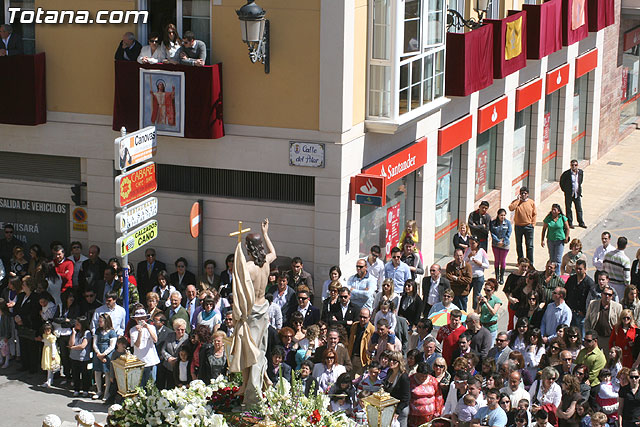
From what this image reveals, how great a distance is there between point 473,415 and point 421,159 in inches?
349

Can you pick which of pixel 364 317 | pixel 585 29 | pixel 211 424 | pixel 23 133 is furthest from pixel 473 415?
pixel 585 29

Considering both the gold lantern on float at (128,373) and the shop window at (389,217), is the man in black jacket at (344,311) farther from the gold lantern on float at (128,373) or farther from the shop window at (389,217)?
the gold lantern on float at (128,373)

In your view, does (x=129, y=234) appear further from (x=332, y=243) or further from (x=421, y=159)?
(x=421, y=159)

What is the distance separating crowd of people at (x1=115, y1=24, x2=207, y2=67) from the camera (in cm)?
2111

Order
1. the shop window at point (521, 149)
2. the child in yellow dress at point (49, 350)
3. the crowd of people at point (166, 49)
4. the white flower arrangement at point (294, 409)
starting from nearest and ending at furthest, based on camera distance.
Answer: the white flower arrangement at point (294, 409)
the child in yellow dress at point (49, 350)
the crowd of people at point (166, 49)
the shop window at point (521, 149)

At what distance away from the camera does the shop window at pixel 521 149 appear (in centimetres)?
3080

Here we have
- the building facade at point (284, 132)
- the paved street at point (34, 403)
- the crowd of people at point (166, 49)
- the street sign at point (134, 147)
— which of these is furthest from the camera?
the crowd of people at point (166, 49)

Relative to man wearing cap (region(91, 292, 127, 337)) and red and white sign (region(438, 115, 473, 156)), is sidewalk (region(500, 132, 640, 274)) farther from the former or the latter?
man wearing cap (region(91, 292, 127, 337))

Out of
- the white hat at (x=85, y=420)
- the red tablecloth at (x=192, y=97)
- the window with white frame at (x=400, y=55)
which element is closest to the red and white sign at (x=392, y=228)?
the window with white frame at (x=400, y=55)

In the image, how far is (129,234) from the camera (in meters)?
18.6

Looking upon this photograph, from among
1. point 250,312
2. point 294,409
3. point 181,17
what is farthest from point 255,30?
point 294,409

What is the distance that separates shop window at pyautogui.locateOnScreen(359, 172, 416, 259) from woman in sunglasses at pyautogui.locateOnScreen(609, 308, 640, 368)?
5561 millimetres

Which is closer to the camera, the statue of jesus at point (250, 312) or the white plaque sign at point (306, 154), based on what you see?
the statue of jesus at point (250, 312)

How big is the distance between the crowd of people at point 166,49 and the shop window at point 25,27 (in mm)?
2046
